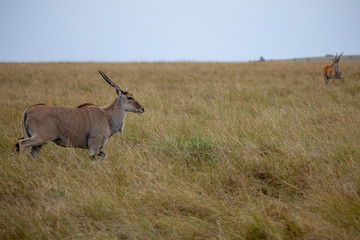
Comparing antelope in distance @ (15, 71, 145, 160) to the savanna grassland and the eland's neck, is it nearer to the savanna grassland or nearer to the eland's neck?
the eland's neck

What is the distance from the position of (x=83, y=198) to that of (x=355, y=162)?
3005mm

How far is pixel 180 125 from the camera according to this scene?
6180mm

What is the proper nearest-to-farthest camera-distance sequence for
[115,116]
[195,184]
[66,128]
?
[195,184]
[66,128]
[115,116]

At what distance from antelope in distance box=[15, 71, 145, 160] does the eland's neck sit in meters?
0.03

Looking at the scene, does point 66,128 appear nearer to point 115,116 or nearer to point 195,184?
point 115,116

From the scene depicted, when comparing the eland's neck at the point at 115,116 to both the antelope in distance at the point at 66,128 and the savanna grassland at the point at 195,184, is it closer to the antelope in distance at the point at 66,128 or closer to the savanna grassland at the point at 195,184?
the antelope in distance at the point at 66,128

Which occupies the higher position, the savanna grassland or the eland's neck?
the eland's neck

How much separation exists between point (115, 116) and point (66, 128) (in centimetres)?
96

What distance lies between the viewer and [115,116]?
5.39m

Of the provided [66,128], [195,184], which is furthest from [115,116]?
[195,184]

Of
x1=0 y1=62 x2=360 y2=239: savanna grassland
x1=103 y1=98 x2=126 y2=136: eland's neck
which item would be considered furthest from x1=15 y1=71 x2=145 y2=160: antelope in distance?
x1=0 y1=62 x2=360 y2=239: savanna grassland

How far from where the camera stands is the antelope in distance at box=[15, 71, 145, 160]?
14.5 ft

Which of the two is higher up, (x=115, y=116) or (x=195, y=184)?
(x=115, y=116)

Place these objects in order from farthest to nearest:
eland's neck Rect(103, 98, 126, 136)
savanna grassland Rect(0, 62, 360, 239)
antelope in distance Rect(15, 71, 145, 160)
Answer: eland's neck Rect(103, 98, 126, 136) → antelope in distance Rect(15, 71, 145, 160) → savanna grassland Rect(0, 62, 360, 239)
